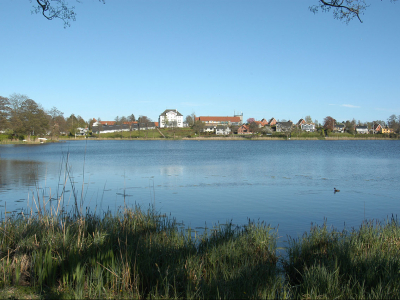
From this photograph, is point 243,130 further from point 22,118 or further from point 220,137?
point 22,118

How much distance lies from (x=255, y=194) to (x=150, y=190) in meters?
4.82

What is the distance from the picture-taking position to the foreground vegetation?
4.34 meters

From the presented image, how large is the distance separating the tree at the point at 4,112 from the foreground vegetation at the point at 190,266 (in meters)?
59.3

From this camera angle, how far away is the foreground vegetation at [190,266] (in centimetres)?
434

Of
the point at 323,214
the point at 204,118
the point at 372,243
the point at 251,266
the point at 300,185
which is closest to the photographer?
the point at 251,266

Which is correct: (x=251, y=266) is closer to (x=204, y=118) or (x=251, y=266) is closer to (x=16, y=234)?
(x=16, y=234)

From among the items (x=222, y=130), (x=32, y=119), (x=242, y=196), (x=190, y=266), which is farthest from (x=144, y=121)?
(x=190, y=266)

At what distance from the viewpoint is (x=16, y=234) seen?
6.09 m

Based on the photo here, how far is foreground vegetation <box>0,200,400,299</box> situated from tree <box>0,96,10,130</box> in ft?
195

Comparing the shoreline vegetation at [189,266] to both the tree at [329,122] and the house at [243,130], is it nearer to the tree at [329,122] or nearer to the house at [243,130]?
the house at [243,130]

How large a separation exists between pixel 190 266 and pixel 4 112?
2567 inches

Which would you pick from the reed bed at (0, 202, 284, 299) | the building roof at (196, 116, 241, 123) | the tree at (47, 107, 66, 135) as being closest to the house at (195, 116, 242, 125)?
the building roof at (196, 116, 241, 123)

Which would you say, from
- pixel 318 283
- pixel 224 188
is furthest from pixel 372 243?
pixel 224 188

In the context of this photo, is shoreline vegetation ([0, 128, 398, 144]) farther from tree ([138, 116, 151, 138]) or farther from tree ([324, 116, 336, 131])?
tree ([324, 116, 336, 131])
